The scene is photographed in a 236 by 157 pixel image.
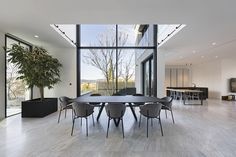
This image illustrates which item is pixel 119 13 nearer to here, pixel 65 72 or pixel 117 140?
pixel 117 140

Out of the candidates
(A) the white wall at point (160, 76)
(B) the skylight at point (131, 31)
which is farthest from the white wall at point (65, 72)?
(A) the white wall at point (160, 76)

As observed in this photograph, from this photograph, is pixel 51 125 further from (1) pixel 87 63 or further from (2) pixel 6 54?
(1) pixel 87 63

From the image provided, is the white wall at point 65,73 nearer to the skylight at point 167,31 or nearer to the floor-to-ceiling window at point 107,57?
the floor-to-ceiling window at point 107,57

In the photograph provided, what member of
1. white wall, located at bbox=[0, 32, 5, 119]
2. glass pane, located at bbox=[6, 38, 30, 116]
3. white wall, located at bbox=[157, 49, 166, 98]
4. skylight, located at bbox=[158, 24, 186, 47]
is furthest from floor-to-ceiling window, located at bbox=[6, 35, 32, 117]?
white wall, located at bbox=[157, 49, 166, 98]

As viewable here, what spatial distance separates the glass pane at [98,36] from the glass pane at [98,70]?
1.01 feet

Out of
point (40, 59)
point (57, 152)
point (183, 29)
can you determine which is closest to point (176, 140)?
point (57, 152)

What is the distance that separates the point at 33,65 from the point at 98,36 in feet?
11.3

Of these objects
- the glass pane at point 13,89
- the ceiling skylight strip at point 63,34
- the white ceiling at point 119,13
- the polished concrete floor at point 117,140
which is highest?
the ceiling skylight strip at point 63,34

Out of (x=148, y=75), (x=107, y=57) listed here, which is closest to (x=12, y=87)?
(x=107, y=57)

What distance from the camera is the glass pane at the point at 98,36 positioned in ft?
29.0

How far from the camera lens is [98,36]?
8969 mm

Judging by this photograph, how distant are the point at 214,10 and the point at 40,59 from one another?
527 cm

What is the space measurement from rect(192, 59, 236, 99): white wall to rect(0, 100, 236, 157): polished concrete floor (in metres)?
7.92

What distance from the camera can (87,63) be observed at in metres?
9.05
